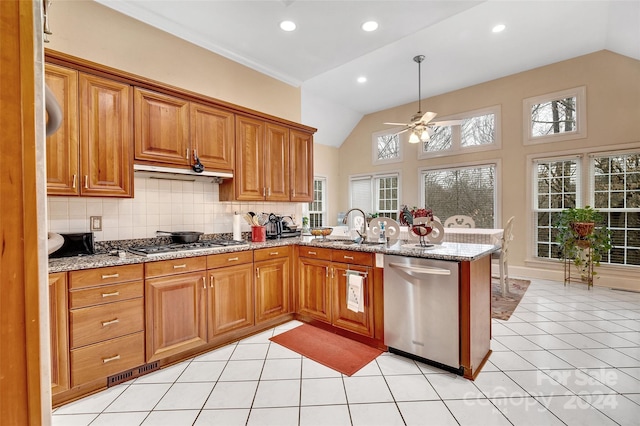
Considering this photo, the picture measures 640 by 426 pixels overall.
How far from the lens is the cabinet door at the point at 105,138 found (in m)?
2.21

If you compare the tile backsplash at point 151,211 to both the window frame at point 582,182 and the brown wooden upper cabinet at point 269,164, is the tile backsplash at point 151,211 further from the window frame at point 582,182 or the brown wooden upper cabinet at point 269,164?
the window frame at point 582,182

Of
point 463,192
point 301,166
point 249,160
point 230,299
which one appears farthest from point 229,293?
point 463,192

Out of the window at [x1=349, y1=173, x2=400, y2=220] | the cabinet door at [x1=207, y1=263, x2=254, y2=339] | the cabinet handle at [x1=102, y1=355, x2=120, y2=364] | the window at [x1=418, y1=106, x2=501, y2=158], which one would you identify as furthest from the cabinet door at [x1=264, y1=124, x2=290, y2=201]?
the window at [x1=349, y1=173, x2=400, y2=220]

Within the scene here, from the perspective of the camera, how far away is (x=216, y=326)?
8.54ft

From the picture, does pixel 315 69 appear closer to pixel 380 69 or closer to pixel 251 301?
pixel 380 69

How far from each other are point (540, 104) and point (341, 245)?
4.70m

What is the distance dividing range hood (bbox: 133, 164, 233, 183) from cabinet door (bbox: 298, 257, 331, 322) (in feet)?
4.16

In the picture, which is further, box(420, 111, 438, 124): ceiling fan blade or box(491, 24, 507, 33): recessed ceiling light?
box(420, 111, 438, 124): ceiling fan blade

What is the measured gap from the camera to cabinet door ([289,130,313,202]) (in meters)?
3.78

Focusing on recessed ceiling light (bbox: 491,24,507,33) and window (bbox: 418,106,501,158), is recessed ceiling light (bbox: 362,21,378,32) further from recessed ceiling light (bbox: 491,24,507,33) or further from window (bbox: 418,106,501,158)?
window (bbox: 418,106,501,158)

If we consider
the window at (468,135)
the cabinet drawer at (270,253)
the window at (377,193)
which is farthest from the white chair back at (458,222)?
the cabinet drawer at (270,253)

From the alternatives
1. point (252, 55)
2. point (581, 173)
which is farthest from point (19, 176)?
point (581, 173)

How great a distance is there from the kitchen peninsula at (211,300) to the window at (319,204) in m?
4.31

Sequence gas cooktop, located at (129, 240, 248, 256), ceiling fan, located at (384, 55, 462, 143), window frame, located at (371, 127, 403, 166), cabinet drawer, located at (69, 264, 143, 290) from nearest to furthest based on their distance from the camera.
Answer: cabinet drawer, located at (69, 264, 143, 290) < gas cooktop, located at (129, 240, 248, 256) < ceiling fan, located at (384, 55, 462, 143) < window frame, located at (371, 127, 403, 166)
